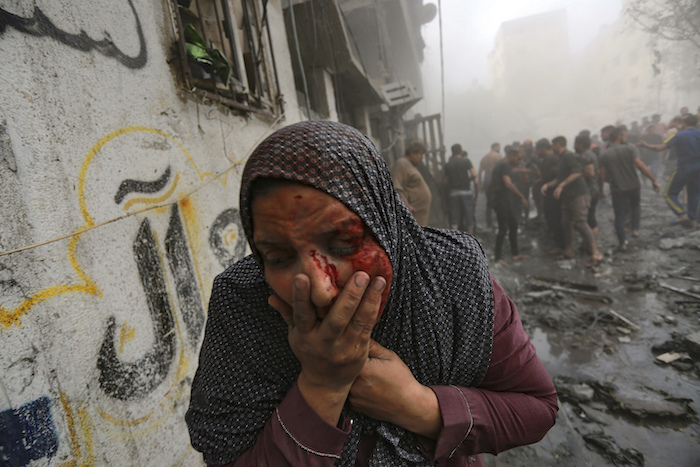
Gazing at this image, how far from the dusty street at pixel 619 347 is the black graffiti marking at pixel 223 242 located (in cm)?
227

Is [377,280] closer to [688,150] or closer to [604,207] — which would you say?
[688,150]

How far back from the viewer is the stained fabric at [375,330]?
32.4 inches

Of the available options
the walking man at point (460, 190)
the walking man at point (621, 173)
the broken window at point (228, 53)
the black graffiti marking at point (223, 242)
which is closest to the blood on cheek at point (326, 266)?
the black graffiti marking at point (223, 242)

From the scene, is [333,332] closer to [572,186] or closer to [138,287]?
[138,287]

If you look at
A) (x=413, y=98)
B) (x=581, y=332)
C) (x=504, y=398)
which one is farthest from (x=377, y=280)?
(x=413, y=98)

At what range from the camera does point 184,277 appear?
6.19 ft

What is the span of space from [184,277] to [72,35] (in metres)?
1.23

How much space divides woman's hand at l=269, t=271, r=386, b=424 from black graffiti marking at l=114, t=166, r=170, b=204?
123 cm

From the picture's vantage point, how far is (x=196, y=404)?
901 millimetres

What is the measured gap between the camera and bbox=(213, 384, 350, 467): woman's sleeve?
77cm

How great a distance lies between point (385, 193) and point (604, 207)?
1096 cm

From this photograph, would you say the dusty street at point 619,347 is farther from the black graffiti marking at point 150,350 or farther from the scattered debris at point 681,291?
the black graffiti marking at point 150,350

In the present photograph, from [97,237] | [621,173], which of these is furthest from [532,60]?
[97,237]

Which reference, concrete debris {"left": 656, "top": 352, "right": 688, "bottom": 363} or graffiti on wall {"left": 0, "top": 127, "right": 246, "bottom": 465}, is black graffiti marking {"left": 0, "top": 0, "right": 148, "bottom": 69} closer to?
graffiti on wall {"left": 0, "top": 127, "right": 246, "bottom": 465}
